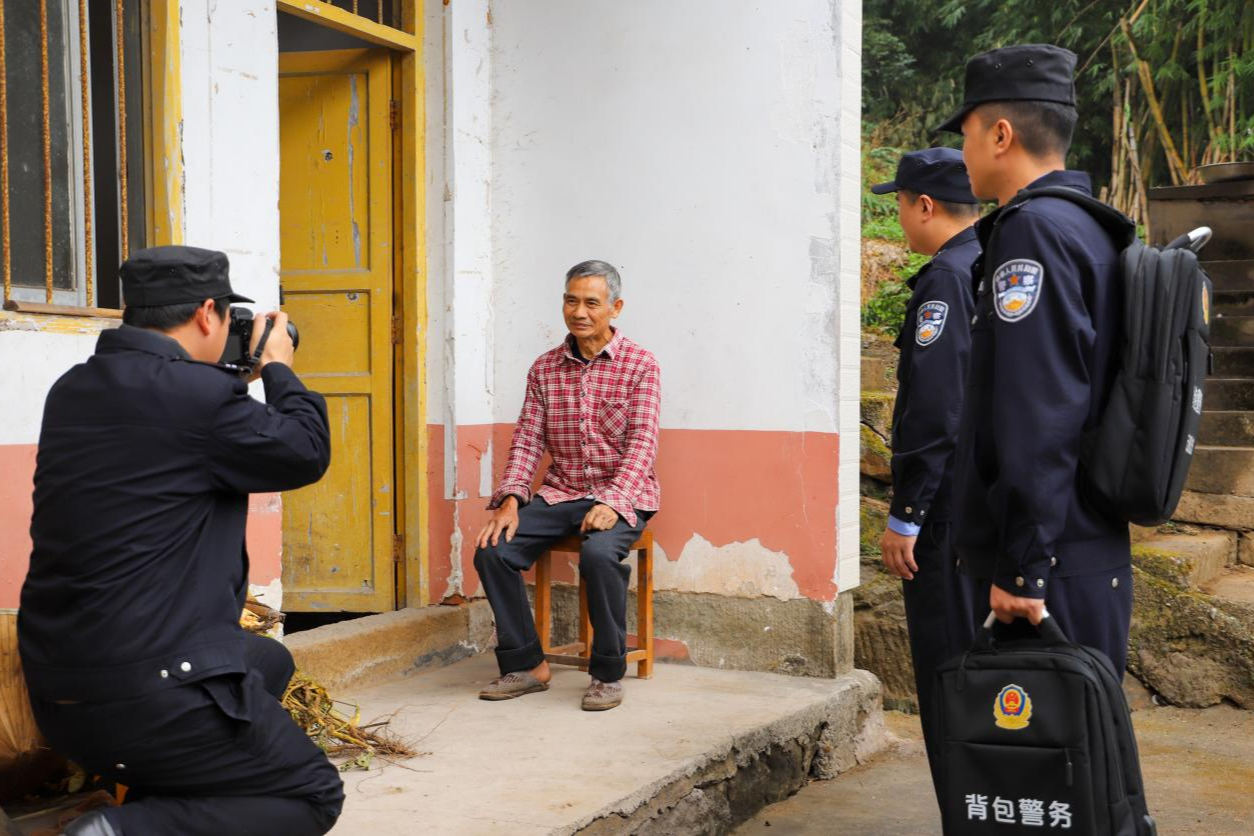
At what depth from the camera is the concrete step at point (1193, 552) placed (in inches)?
241

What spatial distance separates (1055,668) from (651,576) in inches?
105

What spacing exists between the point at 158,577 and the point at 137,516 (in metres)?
0.12

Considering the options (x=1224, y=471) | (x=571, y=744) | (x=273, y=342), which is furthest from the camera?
(x=1224, y=471)

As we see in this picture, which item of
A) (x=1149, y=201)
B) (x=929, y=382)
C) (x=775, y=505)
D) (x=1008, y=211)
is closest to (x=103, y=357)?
(x=1008, y=211)

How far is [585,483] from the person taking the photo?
4891 millimetres

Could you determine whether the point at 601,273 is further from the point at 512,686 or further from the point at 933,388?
the point at 933,388

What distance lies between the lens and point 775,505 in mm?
5113

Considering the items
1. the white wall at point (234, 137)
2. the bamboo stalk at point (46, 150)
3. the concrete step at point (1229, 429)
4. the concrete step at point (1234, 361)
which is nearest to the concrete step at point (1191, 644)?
the concrete step at point (1229, 429)

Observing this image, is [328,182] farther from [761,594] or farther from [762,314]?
[761,594]

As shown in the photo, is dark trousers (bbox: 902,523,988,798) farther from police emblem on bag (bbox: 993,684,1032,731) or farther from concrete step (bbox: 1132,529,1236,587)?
concrete step (bbox: 1132,529,1236,587)

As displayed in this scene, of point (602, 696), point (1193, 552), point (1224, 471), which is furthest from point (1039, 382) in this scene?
point (1224, 471)

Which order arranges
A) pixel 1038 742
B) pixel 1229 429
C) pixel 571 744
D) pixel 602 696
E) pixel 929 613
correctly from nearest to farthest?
pixel 1038 742
pixel 929 613
pixel 571 744
pixel 602 696
pixel 1229 429

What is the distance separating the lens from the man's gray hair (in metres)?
4.83

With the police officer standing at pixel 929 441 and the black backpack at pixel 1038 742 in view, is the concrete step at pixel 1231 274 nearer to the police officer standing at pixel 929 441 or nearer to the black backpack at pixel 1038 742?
the police officer standing at pixel 929 441
